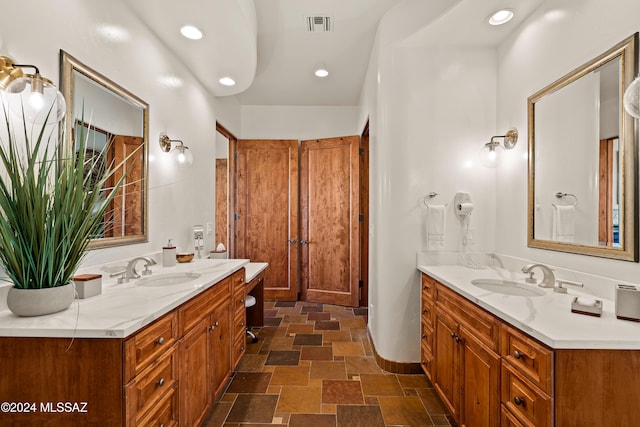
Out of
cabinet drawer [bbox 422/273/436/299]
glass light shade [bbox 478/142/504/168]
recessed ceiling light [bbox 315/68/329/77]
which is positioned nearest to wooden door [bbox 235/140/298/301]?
recessed ceiling light [bbox 315/68/329/77]

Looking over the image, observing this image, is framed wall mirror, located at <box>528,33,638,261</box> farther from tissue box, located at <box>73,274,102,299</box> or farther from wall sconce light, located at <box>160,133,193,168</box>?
wall sconce light, located at <box>160,133,193,168</box>

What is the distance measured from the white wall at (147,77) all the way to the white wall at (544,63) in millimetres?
2671

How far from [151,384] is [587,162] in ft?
Answer: 7.75

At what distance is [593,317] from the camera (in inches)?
47.8

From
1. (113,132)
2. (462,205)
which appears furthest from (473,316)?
(113,132)

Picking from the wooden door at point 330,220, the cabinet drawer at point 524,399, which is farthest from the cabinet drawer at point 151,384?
the wooden door at point 330,220

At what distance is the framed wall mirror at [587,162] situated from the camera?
4.72 ft

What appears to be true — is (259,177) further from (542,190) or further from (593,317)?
(593,317)

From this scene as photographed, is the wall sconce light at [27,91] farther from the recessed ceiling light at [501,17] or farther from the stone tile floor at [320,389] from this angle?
the recessed ceiling light at [501,17]

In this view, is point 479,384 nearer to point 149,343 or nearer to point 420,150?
point 149,343

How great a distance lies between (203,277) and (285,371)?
1162mm

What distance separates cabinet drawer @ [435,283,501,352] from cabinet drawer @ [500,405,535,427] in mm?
238

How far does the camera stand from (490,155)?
95.3 inches

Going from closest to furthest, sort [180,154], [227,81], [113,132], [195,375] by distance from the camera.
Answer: [195,375], [113,132], [180,154], [227,81]
